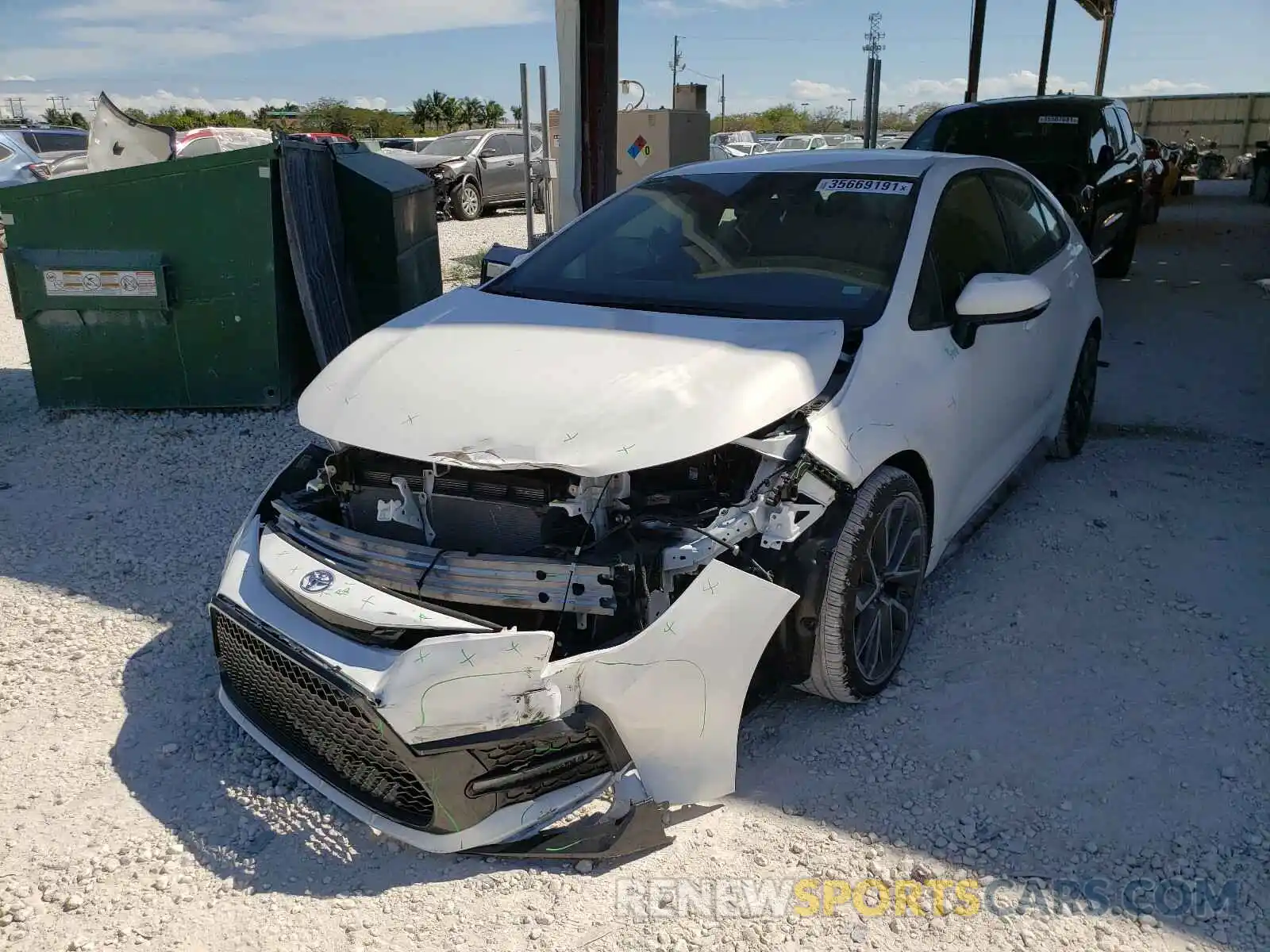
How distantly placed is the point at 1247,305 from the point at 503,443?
8.80 metres

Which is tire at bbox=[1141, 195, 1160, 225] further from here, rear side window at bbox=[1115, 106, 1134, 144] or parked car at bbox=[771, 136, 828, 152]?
parked car at bbox=[771, 136, 828, 152]

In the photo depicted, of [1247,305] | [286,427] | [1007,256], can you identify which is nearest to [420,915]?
[1007,256]

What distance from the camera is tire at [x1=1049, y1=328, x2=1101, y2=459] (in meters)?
4.82

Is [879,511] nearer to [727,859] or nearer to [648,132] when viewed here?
[727,859]

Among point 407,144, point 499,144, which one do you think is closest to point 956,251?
point 499,144

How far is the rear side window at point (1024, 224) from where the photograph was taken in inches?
158

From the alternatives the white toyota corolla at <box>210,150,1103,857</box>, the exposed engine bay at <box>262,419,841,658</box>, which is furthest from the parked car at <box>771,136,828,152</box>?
the exposed engine bay at <box>262,419,841,658</box>

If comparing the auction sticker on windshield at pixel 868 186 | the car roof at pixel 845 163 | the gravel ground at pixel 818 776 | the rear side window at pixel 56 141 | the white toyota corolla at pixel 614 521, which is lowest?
the gravel ground at pixel 818 776

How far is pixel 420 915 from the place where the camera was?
226 centimetres

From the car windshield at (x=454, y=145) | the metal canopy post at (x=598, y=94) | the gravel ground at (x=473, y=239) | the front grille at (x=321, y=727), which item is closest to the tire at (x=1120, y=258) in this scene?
the metal canopy post at (x=598, y=94)

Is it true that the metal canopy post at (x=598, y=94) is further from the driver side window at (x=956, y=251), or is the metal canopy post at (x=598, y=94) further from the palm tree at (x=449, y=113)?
the palm tree at (x=449, y=113)

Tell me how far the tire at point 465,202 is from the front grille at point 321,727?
14624 mm

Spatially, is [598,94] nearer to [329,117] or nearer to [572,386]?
[572,386]

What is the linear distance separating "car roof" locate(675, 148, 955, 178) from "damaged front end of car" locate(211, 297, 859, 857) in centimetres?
132
